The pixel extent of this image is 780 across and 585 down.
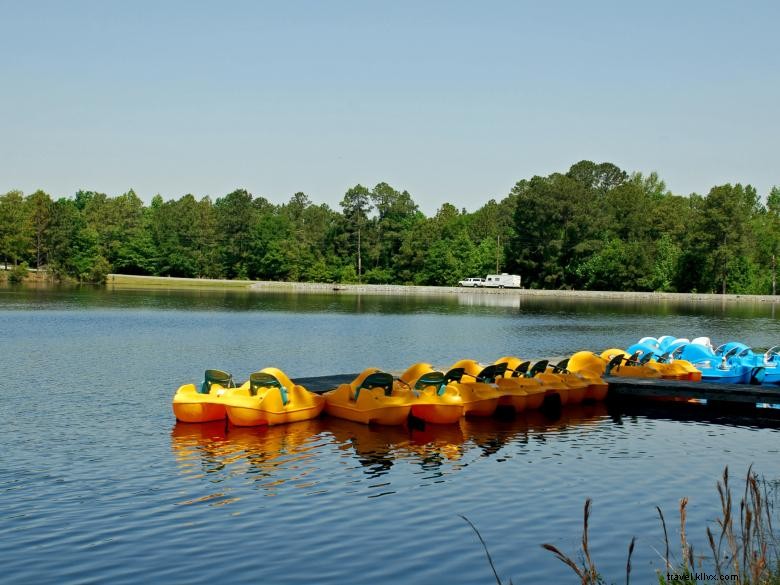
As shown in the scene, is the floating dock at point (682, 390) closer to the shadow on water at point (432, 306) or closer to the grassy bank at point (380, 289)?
the shadow on water at point (432, 306)

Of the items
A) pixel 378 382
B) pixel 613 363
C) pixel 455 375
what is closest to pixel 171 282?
pixel 613 363

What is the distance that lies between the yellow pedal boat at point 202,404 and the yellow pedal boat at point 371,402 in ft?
9.59

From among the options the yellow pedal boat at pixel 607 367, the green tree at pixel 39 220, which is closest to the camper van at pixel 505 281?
the green tree at pixel 39 220

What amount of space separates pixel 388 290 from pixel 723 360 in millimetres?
108361

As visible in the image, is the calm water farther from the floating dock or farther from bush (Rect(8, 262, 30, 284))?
bush (Rect(8, 262, 30, 284))

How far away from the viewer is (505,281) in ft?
452

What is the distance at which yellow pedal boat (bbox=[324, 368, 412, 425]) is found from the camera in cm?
2311

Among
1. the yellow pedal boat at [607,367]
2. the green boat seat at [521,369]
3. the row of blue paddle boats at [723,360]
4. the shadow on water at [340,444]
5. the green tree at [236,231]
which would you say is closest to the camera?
the shadow on water at [340,444]

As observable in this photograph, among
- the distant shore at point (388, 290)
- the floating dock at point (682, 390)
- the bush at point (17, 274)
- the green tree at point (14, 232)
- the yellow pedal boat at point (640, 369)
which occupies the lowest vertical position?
the floating dock at point (682, 390)

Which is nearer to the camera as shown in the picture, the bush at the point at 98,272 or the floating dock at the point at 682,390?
the floating dock at the point at 682,390

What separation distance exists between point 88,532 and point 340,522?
387 cm

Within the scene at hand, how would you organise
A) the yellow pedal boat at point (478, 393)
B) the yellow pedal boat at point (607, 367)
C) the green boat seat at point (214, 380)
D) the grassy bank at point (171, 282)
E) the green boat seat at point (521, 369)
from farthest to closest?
1. the grassy bank at point (171, 282)
2. the yellow pedal boat at point (607, 367)
3. the green boat seat at point (521, 369)
4. the yellow pedal boat at point (478, 393)
5. the green boat seat at point (214, 380)

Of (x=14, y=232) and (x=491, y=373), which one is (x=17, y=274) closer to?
(x=14, y=232)

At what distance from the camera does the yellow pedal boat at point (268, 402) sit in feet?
74.1
